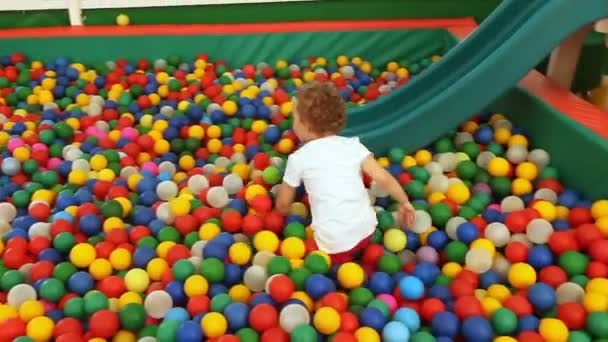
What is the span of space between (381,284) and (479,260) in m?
0.24

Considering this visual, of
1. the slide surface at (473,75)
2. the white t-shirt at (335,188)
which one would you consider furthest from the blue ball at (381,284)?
the slide surface at (473,75)

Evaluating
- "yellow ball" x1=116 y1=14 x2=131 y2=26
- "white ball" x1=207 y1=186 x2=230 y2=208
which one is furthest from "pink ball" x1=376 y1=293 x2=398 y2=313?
"yellow ball" x1=116 y1=14 x2=131 y2=26

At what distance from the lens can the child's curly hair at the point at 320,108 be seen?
135 cm

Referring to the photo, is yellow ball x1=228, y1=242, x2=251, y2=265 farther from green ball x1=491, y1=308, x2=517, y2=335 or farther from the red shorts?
green ball x1=491, y1=308, x2=517, y2=335

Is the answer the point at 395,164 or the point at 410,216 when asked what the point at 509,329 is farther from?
the point at 395,164

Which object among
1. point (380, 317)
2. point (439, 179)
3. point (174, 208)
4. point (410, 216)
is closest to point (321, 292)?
point (380, 317)

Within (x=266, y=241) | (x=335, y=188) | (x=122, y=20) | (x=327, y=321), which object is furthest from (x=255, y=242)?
(x=122, y=20)

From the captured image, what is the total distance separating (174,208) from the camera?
61.3 inches

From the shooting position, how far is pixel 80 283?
1306 millimetres

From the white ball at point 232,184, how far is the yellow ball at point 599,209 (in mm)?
910

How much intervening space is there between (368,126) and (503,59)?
0.46 m

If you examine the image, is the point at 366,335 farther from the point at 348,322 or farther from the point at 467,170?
the point at 467,170

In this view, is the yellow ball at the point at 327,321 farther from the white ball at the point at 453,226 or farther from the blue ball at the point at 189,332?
the white ball at the point at 453,226

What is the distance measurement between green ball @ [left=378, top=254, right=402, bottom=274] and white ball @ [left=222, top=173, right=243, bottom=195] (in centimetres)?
49
